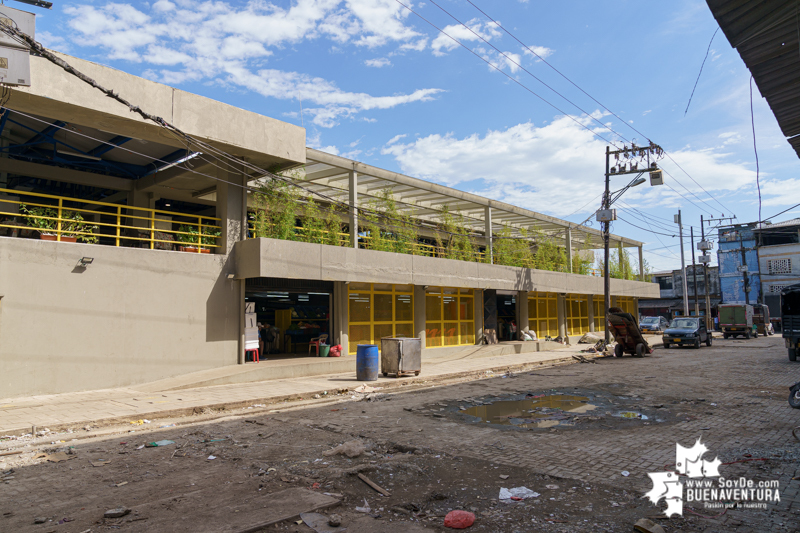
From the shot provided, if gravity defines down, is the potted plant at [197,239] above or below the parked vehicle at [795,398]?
above

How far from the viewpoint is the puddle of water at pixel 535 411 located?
891 centimetres

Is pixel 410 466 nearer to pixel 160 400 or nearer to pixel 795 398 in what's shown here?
pixel 795 398

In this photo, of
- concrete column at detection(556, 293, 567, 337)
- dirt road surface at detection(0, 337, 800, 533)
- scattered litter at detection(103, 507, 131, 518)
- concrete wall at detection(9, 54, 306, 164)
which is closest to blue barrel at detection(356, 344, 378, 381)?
dirt road surface at detection(0, 337, 800, 533)

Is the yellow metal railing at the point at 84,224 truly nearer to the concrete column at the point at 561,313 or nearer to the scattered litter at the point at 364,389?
the scattered litter at the point at 364,389

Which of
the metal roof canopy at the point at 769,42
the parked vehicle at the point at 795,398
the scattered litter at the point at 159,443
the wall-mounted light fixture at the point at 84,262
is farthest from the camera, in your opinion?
the wall-mounted light fixture at the point at 84,262

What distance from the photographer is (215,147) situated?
1496 centimetres

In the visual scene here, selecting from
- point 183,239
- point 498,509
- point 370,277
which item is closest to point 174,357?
point 183,239

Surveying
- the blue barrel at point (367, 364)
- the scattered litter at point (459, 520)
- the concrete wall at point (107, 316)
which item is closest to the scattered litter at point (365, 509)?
the scattered litter at point (459, 520)

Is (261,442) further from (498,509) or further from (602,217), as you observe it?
(602,217)

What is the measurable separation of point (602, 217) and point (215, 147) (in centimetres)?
2098

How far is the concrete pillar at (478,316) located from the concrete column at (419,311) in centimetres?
439

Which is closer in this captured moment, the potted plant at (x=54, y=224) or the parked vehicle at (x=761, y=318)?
the potted plant at (x=54, y=224)

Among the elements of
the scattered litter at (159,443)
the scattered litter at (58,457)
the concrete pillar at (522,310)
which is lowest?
the scattered litter at (159,443)

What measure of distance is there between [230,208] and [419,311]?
9682 mm
